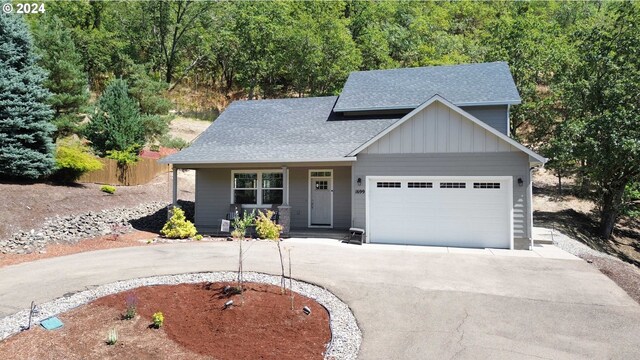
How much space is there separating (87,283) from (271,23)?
34.8m

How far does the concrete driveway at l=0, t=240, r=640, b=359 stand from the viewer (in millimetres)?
5574

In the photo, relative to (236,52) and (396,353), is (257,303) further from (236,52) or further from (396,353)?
(236,52)

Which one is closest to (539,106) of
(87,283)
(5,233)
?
(87,283)

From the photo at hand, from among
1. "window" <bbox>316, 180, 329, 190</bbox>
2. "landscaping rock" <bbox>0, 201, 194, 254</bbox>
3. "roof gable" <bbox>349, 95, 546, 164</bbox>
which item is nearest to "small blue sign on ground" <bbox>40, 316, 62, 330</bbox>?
"landscaping rock" <bbox>0, 201, 194, 254</bbox>

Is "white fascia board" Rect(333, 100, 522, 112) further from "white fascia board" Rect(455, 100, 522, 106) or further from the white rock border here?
the white rock border

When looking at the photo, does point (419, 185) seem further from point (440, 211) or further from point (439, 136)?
point (439, 136)

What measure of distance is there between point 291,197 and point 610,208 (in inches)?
621

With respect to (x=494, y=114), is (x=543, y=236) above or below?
below

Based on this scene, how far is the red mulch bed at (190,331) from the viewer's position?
5297 millimetres

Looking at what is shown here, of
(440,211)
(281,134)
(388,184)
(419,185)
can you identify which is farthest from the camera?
(281,134)

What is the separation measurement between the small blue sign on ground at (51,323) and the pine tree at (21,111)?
12.6 metres

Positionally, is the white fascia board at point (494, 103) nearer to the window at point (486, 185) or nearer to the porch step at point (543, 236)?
the window at point (486, 185)

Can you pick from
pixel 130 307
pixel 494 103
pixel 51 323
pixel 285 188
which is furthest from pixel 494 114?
pixel 51 323

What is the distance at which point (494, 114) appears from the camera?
1562 centimetres
